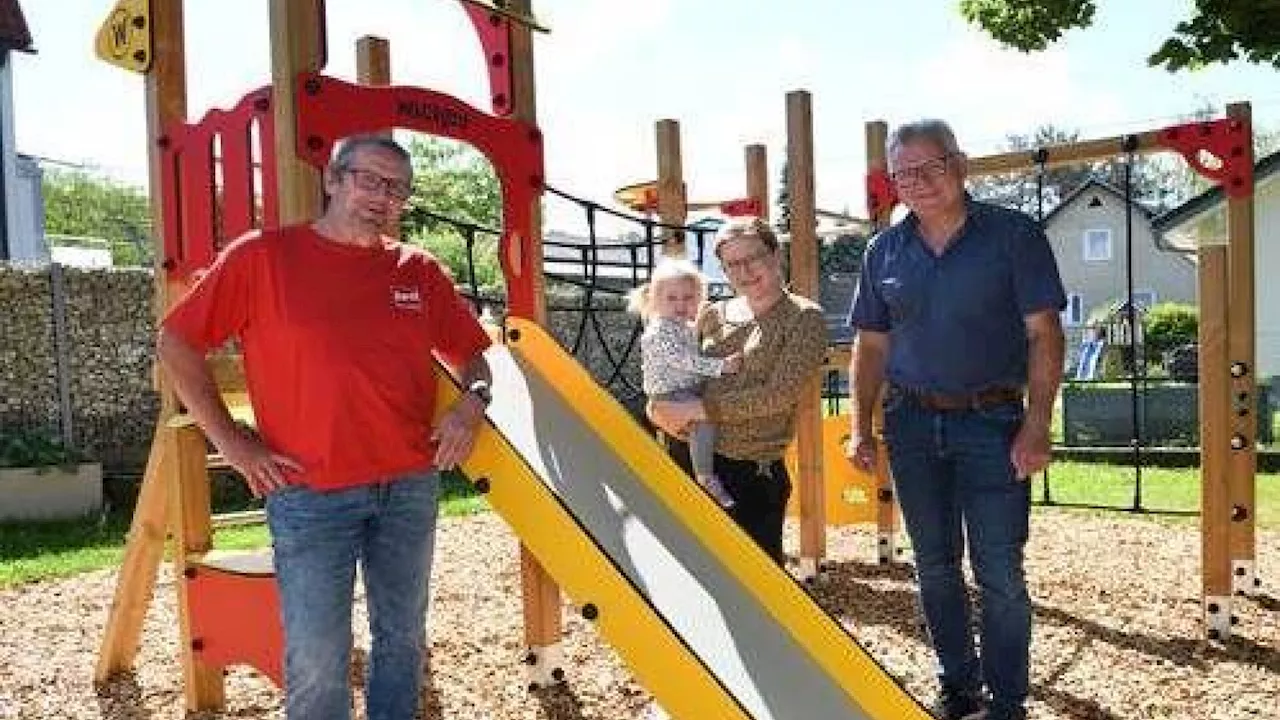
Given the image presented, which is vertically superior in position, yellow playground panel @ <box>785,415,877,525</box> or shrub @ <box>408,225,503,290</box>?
shrub @ <box>408,225,503,290</box>

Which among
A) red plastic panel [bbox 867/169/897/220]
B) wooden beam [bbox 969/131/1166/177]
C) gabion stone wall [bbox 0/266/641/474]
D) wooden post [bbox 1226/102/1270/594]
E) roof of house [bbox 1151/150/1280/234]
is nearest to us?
wooden post [bbox 1226/102/1270/594]

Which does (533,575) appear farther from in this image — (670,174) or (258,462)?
(670,174)

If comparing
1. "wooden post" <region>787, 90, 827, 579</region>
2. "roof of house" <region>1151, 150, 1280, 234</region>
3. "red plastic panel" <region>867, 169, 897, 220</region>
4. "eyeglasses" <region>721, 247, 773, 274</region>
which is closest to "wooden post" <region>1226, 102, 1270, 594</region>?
"red plastic panel" <region>867, 169, 897, 220</region>

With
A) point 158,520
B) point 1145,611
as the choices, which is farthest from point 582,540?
point 1145,611

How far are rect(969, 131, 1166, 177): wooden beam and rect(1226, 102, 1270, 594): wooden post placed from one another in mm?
409

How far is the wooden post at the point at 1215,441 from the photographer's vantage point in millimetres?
4945

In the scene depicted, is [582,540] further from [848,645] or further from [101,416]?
[101,416]

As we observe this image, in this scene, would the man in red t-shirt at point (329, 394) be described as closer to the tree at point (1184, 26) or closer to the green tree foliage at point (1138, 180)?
the tree at point (1184, 26)

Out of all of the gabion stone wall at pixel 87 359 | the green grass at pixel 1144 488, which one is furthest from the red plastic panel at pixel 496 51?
the green grass at pixel 1144 488

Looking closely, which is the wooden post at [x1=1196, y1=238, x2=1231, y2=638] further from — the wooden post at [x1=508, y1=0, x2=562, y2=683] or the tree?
the wooden post at [x1=508, y1=0, x2=562, y2=683]

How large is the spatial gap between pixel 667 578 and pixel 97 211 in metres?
61.2

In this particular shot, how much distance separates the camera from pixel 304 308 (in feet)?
8.75

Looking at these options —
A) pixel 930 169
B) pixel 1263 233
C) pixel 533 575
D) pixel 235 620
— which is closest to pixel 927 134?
pixel 930 169

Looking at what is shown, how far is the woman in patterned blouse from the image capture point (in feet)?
11.6
